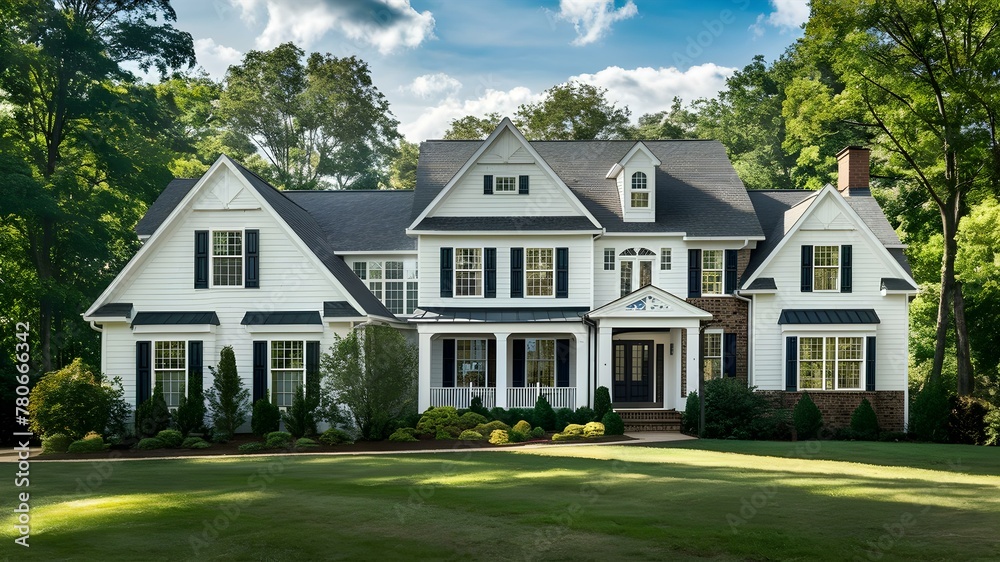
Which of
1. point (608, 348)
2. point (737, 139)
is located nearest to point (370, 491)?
point (608, 348)

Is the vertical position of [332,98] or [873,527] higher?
[332,98]

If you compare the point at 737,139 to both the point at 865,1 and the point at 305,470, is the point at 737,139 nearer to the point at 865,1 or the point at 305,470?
the point at 865,1

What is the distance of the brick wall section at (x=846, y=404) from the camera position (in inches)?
1045

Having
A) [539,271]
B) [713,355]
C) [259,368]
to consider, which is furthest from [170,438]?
[713,355]

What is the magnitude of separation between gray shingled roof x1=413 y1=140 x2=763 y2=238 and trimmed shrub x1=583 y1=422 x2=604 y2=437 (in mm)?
7750

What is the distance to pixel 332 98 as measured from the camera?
2045 inches

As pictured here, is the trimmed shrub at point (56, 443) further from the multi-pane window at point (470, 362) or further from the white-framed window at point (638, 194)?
the white-framed window at point (638, 194)

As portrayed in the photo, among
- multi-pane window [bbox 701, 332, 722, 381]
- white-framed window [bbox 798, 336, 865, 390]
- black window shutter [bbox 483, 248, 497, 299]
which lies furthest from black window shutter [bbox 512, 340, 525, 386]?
white-framed window [bbox 798, 336, 865, 390]

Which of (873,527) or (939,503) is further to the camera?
(939,503)

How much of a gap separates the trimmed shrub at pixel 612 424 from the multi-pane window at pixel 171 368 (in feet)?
41.3

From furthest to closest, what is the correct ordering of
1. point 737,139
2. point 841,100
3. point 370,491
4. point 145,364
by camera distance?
point 737,139 → point 841,100 → point 145,364 → point 370,491

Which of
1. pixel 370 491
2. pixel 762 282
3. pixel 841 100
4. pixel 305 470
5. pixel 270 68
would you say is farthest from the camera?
pixel 270 68

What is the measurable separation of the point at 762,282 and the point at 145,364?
1949cm

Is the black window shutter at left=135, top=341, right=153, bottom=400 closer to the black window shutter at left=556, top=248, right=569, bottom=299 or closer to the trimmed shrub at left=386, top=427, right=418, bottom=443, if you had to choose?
the trimmed shrub at left=386, top=427, right=418, bottom=443
